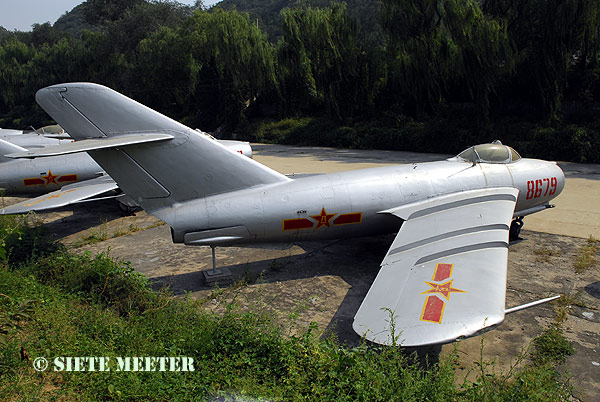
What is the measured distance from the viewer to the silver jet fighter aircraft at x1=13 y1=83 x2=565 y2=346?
638cm

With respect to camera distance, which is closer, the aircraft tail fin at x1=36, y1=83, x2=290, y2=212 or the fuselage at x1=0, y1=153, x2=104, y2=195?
the aircraft tail fin at x1=36, y1=83, x2=290, y2=212

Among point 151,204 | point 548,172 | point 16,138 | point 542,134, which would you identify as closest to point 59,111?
point 151,204

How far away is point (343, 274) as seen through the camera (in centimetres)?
946

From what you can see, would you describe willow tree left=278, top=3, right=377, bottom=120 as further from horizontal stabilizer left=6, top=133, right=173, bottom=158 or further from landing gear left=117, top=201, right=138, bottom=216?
horizontal stabilizer left=6, top=133, right=173, bottom=158

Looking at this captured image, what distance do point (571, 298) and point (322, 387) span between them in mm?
5623

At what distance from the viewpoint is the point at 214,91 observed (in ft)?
162

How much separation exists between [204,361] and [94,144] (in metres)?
4.21

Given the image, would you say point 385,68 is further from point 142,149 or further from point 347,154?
point 142,149

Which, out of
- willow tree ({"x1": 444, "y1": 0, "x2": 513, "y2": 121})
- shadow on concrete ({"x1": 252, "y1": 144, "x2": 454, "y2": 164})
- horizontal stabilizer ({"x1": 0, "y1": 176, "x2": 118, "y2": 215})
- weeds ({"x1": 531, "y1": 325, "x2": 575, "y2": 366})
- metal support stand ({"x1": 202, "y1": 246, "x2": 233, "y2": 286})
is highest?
willow tree ({"x1": 444, "y1": 0, "x2": 513, "y2": 121})

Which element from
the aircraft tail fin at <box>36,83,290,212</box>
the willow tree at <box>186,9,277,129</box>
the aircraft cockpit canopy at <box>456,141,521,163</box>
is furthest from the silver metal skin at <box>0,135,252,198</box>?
the willow tree at <box>186,9,277,129</box>

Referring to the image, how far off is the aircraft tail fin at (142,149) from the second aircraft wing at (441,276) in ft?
12.9

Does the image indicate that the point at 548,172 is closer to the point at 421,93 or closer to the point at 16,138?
the point at 421,93

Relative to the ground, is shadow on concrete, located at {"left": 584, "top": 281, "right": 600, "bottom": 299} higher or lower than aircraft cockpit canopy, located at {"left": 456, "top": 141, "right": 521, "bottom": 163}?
lower

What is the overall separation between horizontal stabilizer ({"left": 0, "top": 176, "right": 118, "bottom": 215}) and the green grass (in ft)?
16.6
